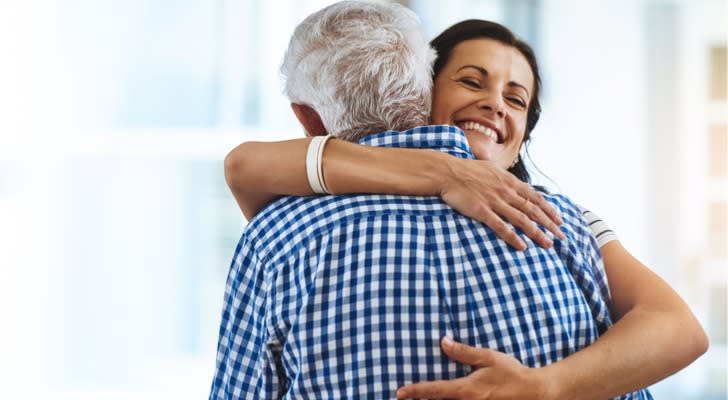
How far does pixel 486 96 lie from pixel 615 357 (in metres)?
0.63

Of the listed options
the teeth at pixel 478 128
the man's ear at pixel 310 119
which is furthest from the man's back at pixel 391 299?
the teeth at pixel 478 128

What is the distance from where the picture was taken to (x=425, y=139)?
1.09 metres

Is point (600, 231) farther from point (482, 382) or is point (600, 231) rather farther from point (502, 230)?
point (482, 382)

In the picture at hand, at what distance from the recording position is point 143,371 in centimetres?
266

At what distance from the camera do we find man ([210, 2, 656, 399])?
912 mm

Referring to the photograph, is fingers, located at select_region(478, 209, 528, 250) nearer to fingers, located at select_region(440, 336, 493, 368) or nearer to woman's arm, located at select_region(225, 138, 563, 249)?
woman's arm, located at select_region(225, 138, 563, 249)

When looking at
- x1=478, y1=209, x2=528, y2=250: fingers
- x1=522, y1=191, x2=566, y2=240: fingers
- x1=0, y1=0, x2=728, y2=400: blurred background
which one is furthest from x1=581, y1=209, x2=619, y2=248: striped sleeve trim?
x1=0, y1=0, x2=728, y2=400: blurred background

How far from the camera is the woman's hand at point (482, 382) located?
0.89m

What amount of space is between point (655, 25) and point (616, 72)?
0.24 metres

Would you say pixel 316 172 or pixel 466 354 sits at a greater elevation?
pixel 316 172

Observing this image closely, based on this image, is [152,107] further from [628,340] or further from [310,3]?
[628,340]

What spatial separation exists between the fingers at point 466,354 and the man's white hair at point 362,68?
382 millimetres

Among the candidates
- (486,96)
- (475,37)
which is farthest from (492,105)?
(475,37)

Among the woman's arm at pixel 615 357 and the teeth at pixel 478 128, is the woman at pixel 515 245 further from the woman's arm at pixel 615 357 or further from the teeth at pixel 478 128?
the teeth at pixel 478 128
